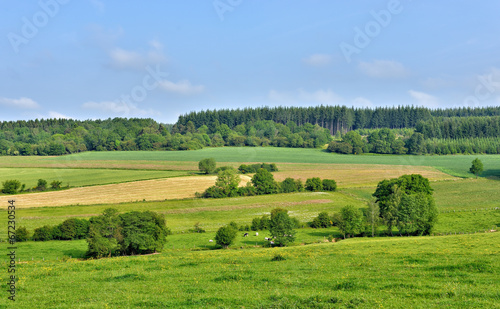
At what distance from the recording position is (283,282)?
19.3 meters

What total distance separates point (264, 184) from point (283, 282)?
242ft

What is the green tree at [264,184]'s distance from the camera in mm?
92812

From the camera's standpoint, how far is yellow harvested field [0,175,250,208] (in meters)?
77.3

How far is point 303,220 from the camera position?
66.0 meters

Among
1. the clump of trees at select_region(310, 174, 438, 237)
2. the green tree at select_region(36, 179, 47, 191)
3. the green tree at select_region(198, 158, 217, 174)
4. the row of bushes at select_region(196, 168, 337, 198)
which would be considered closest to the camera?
the clump of trees at select_region(310, 174, 438, 237)

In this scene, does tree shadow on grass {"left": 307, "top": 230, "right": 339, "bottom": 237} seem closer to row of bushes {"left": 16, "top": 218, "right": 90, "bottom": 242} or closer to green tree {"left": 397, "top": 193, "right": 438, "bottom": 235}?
green tree {"left": 397, "top": 193, "right": 438, "bottom": 235}

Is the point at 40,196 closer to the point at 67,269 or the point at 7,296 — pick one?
the point at 67,269

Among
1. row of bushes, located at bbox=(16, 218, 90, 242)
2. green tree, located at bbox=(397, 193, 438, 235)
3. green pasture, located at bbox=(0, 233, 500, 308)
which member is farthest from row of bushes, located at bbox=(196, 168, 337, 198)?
green pasture, located at bbox=(0, 233, 500, 308)

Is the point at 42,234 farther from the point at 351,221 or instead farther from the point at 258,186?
the point at 258,186

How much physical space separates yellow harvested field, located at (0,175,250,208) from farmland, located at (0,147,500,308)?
24cm

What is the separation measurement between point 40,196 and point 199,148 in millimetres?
119560

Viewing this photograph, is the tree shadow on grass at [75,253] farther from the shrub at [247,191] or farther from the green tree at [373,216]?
the shrub at [247,191]

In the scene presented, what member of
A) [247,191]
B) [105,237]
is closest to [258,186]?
[247,191]

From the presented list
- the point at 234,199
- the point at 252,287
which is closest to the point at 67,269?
the point at 252,287
